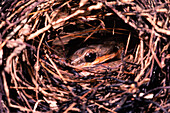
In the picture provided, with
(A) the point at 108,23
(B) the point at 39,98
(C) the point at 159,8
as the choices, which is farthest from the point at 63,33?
(C) the point at 159,8

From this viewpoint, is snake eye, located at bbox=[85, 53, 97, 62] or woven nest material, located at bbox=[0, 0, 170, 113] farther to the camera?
snake eye, located at bbox=[85, 53, 97, 62]

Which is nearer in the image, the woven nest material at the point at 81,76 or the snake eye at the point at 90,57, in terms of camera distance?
the woven nest material at the point at 81,76

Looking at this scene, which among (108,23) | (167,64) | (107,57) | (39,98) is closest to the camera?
(167,64)

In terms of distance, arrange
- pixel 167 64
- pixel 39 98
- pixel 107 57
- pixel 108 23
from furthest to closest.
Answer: pixel 107 57 < pixel 108 23 < pixel 39 98 < pixel 167 64

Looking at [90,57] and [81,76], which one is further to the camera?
[90,57]

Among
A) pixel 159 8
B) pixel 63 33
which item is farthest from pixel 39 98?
pixel 159 8

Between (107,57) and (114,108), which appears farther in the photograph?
(107,57)

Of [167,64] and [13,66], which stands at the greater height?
[13,66]

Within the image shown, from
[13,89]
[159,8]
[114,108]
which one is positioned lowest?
[114,108]

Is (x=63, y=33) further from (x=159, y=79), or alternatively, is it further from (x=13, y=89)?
(x=159, y=79)
